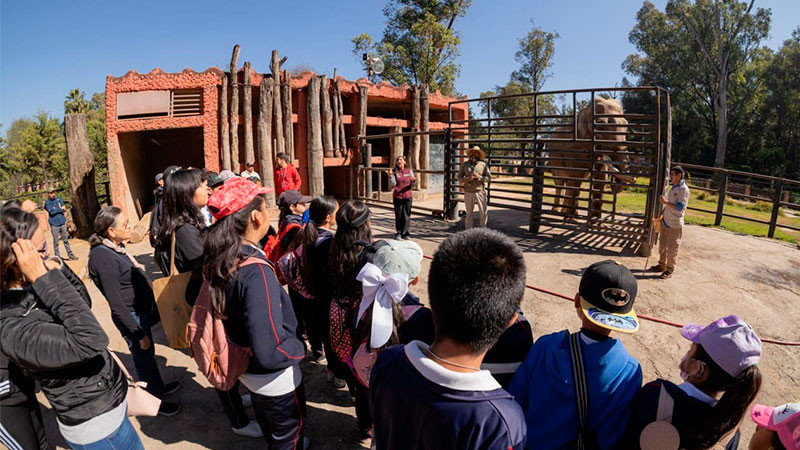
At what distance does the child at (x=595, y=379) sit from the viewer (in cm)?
164

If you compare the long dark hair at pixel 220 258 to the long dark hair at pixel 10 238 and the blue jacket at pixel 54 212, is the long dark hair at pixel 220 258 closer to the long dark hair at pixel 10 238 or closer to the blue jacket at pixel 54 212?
the long dark hair at pixel 10 238

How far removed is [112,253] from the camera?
3.06 metres

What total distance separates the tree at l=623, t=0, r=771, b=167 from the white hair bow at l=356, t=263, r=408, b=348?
33187 mm

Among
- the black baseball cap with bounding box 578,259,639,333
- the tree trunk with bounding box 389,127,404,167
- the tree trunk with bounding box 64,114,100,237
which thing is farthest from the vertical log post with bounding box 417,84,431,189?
the black baseball cap with bounding box 578,259,639,333

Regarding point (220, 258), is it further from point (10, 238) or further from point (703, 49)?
point (703, 49)

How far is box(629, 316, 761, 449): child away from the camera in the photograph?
61.1 inches

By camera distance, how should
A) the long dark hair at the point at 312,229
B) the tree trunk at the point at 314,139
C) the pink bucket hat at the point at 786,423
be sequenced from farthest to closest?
1. the tree trunk at the point at 314,139
2. the long dark hair at the point at 312,229
3. the pink bucket hat at the point at 786,423

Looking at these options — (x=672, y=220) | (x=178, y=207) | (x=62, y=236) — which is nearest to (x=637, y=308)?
(x=672, y=220)

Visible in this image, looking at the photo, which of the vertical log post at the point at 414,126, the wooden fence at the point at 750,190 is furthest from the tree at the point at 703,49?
the vertical log post at the point at 414,126

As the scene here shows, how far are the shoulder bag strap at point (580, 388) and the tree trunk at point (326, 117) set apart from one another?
36.5 ft

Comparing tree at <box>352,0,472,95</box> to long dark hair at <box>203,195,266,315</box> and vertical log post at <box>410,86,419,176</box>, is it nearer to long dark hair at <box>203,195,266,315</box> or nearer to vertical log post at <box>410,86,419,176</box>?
vertical log post at <box>410,86,419,176</box>

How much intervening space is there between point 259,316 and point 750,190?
82.4ft

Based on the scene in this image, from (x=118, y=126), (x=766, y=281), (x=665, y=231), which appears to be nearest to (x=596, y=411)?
(x=665, y=231)

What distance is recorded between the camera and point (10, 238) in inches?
72.4
